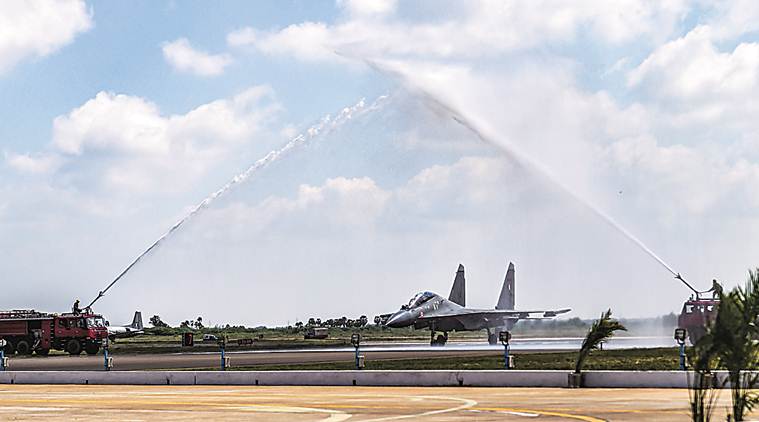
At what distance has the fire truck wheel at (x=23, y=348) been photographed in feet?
251

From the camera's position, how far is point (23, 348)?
76812mm

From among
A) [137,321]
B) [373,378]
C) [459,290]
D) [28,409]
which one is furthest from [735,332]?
[137,321]

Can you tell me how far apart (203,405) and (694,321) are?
32146mm

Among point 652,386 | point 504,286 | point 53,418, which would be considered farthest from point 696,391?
point 504,286

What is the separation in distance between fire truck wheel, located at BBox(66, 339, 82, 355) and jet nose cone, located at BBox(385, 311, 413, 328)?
67.8ft

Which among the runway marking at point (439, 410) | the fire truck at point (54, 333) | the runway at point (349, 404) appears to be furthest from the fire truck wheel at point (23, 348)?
the runway marking at point (439, 410)

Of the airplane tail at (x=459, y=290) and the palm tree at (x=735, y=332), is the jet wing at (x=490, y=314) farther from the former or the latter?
the palm tree at (x=735, y=332)

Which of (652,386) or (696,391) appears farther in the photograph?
(652,386)

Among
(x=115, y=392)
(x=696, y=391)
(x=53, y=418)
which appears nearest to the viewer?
(x=696, y=391)

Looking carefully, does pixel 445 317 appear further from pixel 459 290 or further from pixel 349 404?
pixel 349 404

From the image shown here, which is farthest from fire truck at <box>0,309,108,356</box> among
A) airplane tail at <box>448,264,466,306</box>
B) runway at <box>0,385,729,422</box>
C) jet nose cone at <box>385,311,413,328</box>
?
runway at <box>0,385,729,422</box>

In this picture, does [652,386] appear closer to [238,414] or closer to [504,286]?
[238,414]

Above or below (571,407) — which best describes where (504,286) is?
above

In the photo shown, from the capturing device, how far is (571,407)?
24281 mm
